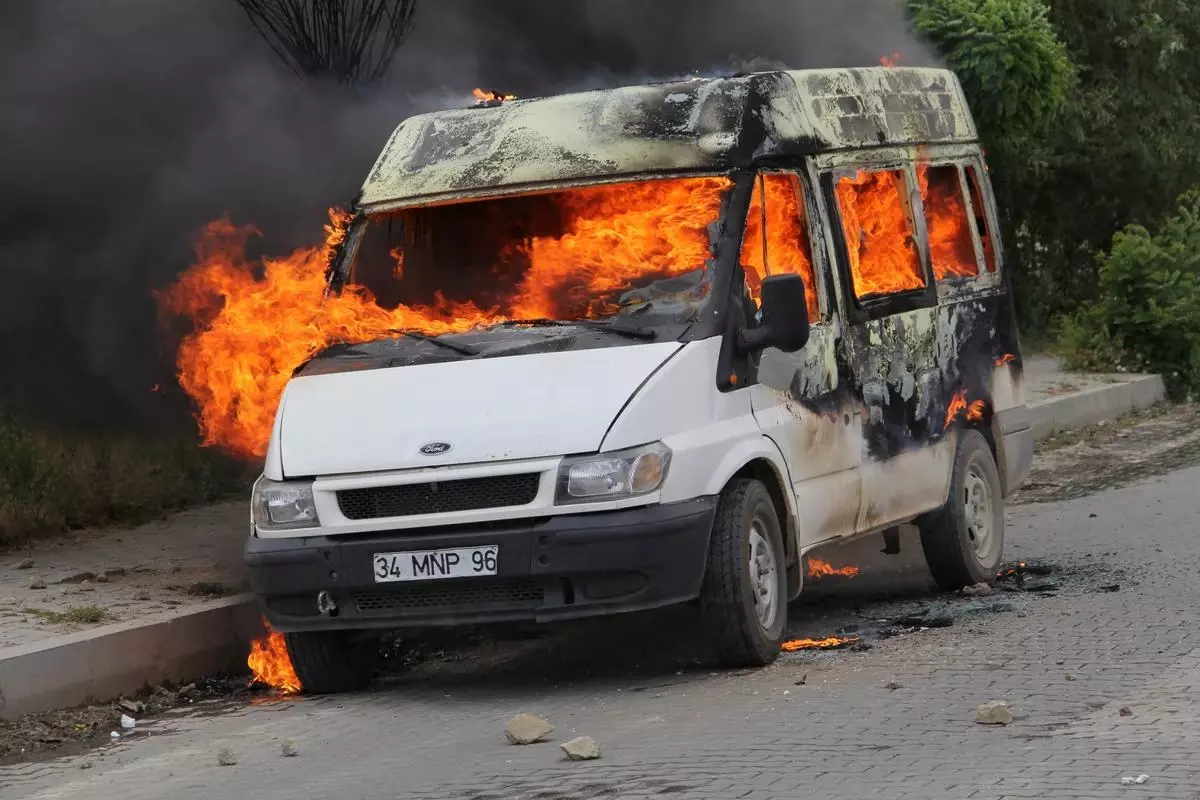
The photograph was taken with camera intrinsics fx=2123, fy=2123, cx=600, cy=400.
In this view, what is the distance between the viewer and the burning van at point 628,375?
7.30 m

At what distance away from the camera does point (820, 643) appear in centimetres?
824

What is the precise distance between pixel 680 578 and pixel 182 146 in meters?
4.99

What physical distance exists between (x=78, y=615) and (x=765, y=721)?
10.5ft

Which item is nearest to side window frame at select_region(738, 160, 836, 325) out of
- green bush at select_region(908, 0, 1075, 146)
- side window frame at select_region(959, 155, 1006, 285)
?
side window frame at select_region(959, 155, 1006, 285)

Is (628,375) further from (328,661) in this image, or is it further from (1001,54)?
(1001,54)

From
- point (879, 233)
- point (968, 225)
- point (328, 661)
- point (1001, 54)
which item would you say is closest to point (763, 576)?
point (328, 661)

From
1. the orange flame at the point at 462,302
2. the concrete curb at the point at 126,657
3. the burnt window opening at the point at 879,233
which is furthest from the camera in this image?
the burnt window opening at the point at 879,233

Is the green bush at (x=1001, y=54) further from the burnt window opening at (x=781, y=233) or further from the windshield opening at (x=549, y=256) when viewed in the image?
the windshield opening at (x=549, y=256)

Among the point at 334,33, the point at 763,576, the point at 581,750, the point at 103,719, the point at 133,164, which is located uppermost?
the point at 334,33

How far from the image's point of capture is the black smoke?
425 inches

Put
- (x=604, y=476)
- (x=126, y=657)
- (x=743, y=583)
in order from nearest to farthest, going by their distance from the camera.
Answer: (x=604, y=476) < (x=743, y=583) < (x=126, y=657)

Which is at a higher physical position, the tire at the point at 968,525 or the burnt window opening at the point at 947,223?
the burnt window opening at the point at 947,223

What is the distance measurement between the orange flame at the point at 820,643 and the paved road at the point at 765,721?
144 millimetres

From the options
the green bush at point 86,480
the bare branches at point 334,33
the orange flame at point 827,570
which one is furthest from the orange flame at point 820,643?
the bare branches at point 334,33
